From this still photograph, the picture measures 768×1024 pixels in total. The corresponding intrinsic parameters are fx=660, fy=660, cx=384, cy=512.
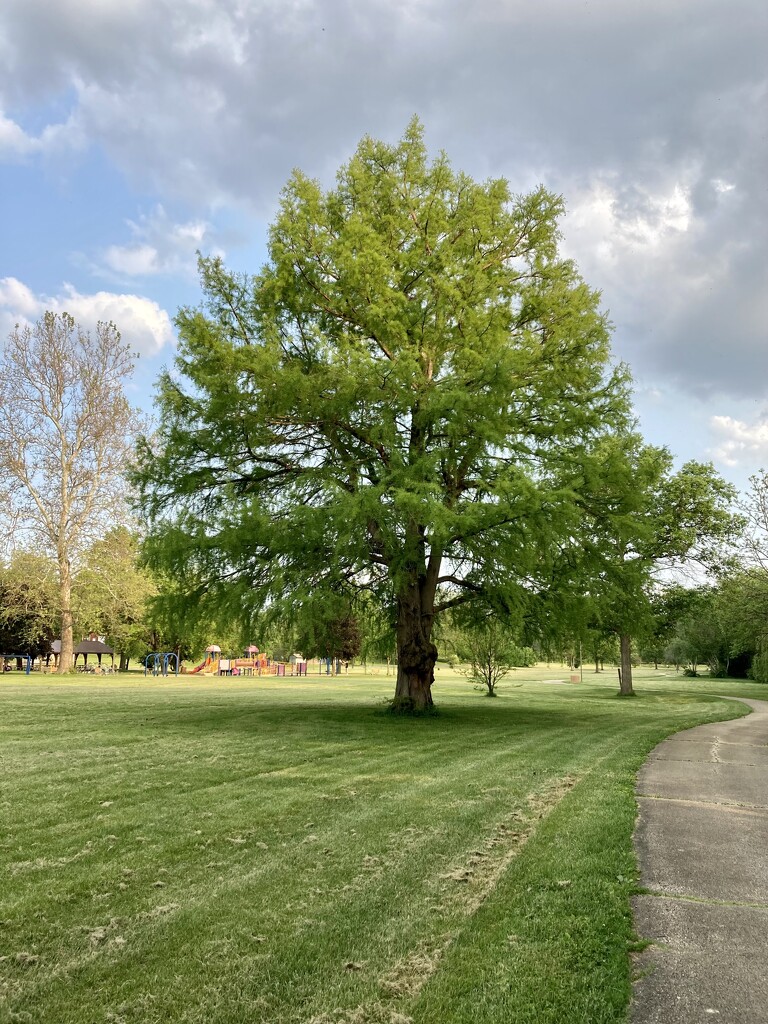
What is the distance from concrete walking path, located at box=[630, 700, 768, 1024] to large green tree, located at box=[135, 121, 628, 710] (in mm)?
5741

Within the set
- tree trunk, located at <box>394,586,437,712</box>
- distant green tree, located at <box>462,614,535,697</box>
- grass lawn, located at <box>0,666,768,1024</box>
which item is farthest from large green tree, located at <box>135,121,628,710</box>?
distant green tree, located at <box>462,614,535,697</box>

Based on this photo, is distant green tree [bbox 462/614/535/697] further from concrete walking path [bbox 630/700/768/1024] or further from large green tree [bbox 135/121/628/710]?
concrete walking path [bbox 630/700/768/1024]

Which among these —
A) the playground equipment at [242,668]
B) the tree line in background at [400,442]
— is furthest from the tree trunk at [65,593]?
the playground equipment at [242,668]

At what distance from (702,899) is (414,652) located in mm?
11659

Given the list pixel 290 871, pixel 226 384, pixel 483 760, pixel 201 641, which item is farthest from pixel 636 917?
pixel 201 641

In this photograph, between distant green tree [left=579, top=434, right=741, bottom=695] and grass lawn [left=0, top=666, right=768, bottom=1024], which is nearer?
grass lawn [left=0, top=666, right=768, bottom=1024]

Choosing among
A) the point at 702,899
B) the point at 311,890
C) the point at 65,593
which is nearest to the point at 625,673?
the point at 65,593

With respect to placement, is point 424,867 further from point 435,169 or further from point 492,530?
point 435,169

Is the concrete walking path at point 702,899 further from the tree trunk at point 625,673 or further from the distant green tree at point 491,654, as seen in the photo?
the tree trunk at point 625,673

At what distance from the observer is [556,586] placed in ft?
45.9

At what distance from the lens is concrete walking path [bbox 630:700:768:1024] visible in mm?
2867

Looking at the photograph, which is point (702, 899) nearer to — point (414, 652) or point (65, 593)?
point (414, 652)

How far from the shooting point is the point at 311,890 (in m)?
4.01

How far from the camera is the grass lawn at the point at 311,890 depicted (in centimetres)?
283
